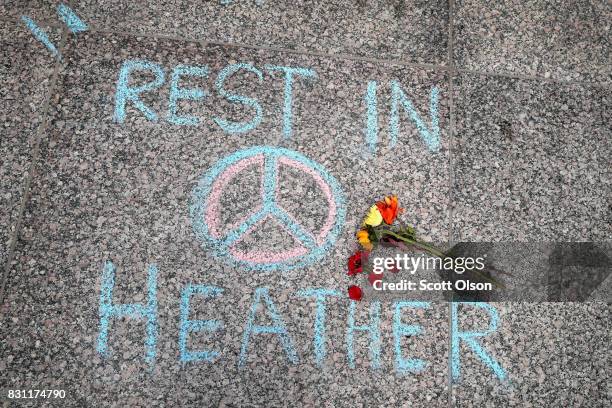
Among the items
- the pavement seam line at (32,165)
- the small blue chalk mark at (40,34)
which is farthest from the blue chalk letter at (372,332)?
the small blue chalk mark at (40,34)

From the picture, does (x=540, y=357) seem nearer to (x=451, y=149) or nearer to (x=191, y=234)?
(x=451, y=149)

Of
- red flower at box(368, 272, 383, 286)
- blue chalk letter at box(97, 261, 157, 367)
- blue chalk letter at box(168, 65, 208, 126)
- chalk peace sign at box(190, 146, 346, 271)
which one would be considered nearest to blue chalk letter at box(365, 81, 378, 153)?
chalk peace sign at box(190, 146, 346, 271)

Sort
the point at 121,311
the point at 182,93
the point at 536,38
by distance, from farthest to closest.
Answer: the point at 536,38 → the point at 182,93 → the point at 121,311

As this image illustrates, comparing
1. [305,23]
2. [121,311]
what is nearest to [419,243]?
[305,23]

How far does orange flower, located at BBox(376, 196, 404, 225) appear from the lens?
248 centimetres

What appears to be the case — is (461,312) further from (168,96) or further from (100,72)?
(100,72)

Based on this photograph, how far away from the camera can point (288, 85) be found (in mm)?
2645

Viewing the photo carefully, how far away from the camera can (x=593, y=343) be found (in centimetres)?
254

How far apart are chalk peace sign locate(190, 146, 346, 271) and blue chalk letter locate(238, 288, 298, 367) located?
0.45ft

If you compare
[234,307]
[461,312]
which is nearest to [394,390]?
[461,312]

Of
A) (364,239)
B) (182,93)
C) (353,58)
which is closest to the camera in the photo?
(364,239)

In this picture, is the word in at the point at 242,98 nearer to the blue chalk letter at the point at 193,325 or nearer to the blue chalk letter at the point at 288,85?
the blue chalk letter at the point at 288,85

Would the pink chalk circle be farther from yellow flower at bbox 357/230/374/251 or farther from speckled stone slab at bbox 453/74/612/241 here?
speckled stone slab at bbox 453/74/612/241

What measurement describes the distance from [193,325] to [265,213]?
24.0 inches
